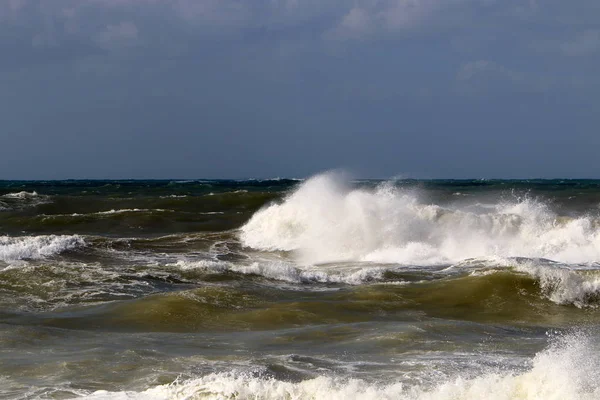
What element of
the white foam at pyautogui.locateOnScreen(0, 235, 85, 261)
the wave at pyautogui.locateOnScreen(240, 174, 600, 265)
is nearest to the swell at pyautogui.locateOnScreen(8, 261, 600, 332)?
the white foam at pyautogui.locateOnScreen(0, 235, 85, 261)

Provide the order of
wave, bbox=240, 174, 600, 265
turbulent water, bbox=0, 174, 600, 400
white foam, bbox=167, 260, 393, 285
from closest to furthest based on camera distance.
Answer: turbulent water, bbox=0, 174, 600, 400
white foam, bbox=167, 260, 393, 285
wave, bbox=240, 174, 600, 265

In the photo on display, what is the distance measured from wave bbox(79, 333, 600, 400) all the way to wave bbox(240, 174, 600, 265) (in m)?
11.4

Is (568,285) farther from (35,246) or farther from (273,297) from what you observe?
(35,246)

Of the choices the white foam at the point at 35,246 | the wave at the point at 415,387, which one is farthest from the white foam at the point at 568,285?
the white foam at the point at 35,246

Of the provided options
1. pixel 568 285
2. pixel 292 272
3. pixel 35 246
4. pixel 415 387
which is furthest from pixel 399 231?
pixel 415 387

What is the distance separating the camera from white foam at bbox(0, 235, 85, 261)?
60.1 feet

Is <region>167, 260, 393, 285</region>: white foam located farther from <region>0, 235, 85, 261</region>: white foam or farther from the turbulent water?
<region>0, 235, 85, 261</region>: white foam

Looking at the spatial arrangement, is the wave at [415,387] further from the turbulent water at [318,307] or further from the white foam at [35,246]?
the white foam at [35,246]

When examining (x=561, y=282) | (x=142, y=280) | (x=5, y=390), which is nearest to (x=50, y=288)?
(x=142, y=280)

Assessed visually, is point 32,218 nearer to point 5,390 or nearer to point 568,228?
point 568,228

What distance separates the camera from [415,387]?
7504 mm

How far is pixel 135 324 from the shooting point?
1138cm

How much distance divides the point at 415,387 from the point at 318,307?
4.98 meters

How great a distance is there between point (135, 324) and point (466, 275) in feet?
22.2
